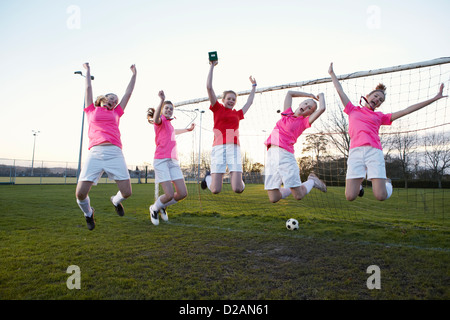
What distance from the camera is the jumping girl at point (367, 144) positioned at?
175 inches

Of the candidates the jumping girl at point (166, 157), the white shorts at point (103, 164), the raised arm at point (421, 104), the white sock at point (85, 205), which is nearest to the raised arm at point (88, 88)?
the white shorts at point (103, 164)

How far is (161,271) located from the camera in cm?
425

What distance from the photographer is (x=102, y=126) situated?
14.1 ft

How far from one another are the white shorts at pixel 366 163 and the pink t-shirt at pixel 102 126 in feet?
12.3

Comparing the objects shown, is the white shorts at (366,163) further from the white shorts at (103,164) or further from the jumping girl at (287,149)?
the white shorts at (103,164)

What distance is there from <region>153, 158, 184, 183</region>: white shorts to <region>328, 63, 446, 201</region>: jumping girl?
122 inches

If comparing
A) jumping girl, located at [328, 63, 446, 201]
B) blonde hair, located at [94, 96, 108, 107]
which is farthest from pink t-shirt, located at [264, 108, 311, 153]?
blonde hair, located at [94, 96, 108, 107]

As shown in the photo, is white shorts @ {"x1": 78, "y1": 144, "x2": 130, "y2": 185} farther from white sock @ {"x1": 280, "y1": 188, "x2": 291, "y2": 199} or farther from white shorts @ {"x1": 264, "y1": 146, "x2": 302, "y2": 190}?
white sock @ {"x1": 280, "y1": 188, "x2": 291, "y2": 199}

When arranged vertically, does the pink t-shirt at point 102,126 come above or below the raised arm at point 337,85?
below

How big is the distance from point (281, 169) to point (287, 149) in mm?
354
